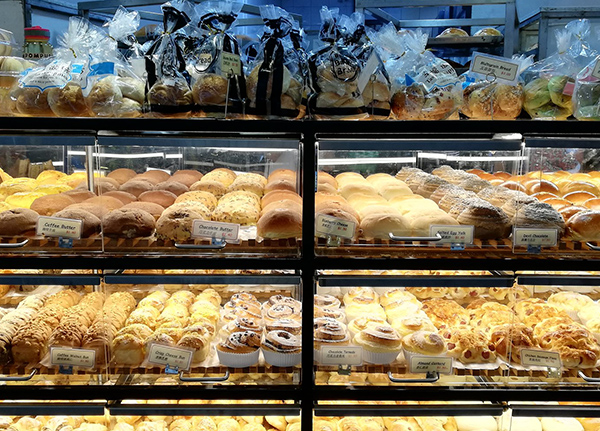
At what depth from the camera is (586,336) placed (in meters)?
2.32

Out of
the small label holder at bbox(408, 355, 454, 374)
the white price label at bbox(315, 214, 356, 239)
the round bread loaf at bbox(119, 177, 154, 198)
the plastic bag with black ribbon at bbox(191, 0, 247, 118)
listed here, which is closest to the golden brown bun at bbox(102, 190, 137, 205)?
the round bread loaf at bbox(119, 177, 154, 198)

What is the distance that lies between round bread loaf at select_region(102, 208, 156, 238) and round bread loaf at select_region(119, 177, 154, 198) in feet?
0.90

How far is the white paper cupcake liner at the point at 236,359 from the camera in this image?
7.32 feet

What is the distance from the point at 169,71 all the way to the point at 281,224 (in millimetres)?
Answer: 824

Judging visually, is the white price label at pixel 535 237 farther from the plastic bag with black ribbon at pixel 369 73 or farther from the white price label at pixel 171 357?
the white price label at pixel 171 357

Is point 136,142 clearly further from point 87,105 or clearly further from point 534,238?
point 534,238

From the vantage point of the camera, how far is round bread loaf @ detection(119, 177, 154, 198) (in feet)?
7.96

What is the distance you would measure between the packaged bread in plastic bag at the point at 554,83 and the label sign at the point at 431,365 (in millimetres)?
1201

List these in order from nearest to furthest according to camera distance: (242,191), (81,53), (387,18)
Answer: (81,53) < (242,191) < (387,18)

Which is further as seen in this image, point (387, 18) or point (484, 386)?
point (387, 18)

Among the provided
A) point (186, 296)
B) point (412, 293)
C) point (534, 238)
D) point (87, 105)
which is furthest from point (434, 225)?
point (87, 105)

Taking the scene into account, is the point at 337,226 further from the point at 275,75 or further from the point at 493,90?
the point at 493,90

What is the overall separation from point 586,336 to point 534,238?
2.02 ft

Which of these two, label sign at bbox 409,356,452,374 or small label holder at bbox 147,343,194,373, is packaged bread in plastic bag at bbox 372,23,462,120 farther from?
small label holder at bbox 147,343,194,373
